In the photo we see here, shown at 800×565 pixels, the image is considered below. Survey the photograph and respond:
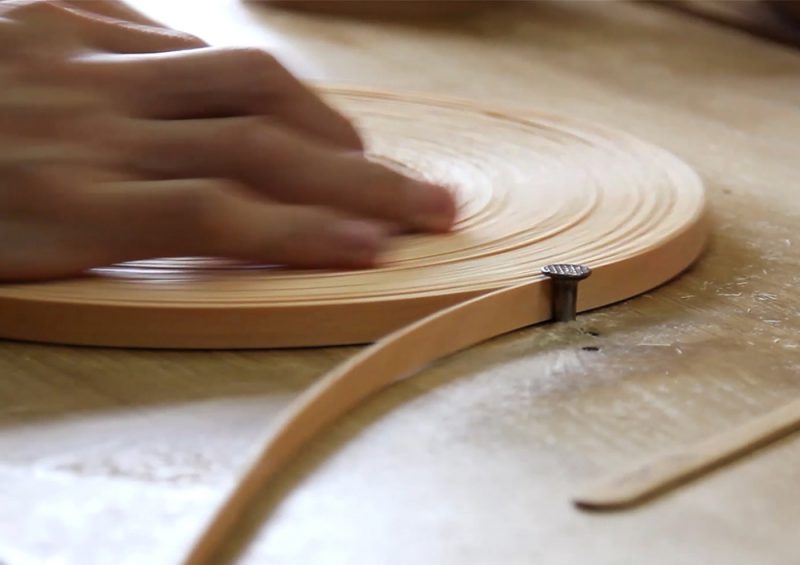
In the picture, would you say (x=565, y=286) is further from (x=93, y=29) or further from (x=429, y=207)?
(x=93, y=29)

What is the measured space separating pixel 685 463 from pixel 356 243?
207 mm

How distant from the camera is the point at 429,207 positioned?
0.58 metres

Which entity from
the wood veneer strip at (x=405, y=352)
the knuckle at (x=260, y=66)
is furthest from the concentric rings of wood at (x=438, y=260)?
the knuckle at (x=260, y=66)

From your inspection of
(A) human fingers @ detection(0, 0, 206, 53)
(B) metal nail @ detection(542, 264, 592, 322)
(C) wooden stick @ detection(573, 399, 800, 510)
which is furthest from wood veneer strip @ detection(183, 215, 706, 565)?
(A) human fingers @ detection(0, 0, 206, 53)

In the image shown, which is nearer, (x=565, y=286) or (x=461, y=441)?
(x=461, y=441)

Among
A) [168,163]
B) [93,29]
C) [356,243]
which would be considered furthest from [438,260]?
[93,29]

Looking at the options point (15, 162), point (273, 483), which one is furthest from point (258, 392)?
point (15, 162)

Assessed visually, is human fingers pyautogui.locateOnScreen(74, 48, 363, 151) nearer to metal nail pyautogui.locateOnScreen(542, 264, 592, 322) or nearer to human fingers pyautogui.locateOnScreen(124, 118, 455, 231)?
human fingers pyautogui.locateOnScreen(124, 118, 455, 231)

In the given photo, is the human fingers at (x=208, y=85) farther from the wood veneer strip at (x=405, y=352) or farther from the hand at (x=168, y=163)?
the wood veneer strip at (x=405, y=352)

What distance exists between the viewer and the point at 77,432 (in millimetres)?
410

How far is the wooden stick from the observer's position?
366 millimetres

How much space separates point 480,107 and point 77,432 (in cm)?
49

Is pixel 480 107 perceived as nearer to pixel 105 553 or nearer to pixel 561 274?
pixel 561 274

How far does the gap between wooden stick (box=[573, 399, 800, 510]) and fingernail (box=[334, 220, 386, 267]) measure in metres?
0.19
